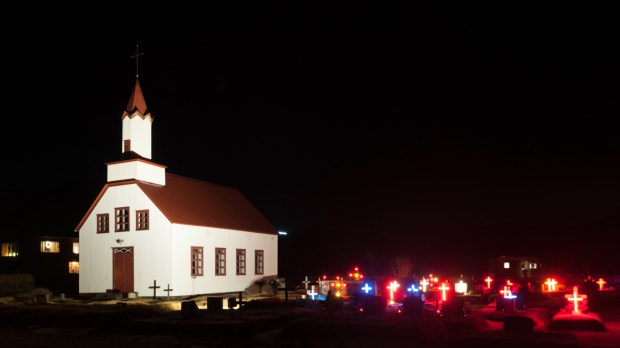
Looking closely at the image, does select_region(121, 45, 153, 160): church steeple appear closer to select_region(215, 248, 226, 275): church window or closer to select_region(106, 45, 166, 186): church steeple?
select_region(106, 45, 166, 186): church steeple

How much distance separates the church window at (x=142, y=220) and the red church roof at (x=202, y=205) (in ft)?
3.32

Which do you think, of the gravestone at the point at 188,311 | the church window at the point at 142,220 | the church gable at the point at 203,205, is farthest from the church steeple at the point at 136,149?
the gravestone at the point at 188,311

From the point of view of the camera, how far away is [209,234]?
38844 mm

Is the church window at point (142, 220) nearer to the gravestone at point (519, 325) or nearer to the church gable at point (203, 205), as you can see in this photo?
the church gable at point (203, 205)

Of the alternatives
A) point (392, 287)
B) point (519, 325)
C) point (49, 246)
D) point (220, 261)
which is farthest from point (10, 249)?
point (519, 325)

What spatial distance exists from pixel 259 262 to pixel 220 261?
5.51 metres

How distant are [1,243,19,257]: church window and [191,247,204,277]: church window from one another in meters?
25.6

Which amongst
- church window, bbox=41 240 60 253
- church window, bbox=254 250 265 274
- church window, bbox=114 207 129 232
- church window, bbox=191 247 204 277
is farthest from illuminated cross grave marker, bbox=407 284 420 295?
church window, bbox=41 240 60 253

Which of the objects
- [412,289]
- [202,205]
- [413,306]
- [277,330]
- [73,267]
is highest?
[202,205]

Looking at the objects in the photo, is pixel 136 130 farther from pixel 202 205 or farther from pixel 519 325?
pixel 519 325

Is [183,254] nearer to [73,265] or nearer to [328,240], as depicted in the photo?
[73,265]

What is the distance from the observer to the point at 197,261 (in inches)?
1476

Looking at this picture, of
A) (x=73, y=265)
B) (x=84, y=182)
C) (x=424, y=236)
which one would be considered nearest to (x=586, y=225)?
(x=424, y=236)

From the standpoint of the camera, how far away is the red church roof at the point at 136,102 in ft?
126
